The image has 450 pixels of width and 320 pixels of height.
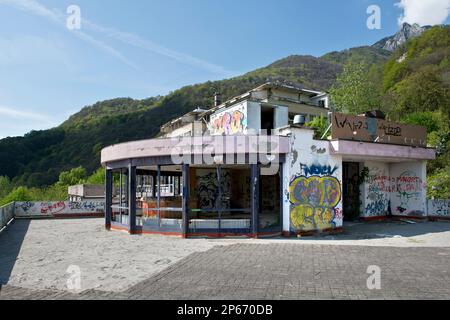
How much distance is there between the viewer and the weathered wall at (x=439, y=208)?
17.6 meters

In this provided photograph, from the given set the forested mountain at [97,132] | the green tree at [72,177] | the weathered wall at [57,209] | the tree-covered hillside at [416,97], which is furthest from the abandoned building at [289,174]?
the green tree at [72,177]

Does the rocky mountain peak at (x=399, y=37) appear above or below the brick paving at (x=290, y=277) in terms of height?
above

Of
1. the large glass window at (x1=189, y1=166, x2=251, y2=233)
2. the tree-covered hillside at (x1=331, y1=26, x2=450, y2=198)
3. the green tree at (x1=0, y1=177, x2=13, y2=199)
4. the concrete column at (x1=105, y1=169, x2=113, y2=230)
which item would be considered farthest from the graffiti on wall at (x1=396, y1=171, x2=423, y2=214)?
the green tree at (x1=0, y1=177, x2=13, y2=199)

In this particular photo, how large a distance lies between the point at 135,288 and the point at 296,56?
350 feet

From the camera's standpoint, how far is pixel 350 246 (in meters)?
10.4

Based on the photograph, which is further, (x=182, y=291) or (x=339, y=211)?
(x=339, y=211)

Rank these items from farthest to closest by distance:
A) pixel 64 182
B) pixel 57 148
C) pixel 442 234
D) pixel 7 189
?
pixel 57 148 < pixel 64 182 < pixel 7 189 < pixel 442 234

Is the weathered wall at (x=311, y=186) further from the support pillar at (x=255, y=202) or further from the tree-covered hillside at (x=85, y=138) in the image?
the tree-covered hillside at (x=85, y=138)

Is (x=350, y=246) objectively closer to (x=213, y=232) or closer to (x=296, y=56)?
(x=213, y=232)

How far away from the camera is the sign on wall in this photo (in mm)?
13422

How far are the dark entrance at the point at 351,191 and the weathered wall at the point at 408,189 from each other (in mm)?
2356

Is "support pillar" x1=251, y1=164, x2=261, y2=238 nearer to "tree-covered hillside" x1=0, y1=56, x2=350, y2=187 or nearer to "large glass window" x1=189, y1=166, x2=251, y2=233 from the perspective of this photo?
"large glass window" x1=189, y1=166, x2=251, y2=233

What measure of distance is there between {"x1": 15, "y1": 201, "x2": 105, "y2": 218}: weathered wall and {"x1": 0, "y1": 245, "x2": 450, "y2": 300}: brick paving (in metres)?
16.9
